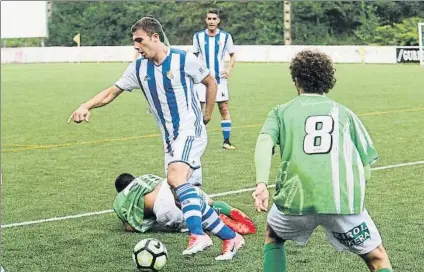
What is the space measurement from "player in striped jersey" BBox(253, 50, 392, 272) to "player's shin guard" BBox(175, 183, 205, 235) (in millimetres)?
1488

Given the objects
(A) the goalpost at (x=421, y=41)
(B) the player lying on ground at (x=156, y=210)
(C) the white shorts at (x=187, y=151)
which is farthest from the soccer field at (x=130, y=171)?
(A) the goalpost at (x=421, y=41)

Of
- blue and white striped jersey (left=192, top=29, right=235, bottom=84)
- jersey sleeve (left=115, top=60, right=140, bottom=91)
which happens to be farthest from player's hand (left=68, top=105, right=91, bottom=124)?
blue and white striped jersey (left=192, top=29, right=235, bottom=84)

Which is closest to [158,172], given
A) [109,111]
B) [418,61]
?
[109,111]

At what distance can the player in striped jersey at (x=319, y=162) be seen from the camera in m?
4.33

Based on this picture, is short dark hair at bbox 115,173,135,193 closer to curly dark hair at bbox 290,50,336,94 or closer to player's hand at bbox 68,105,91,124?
player's hand at bbox 68,105,91,124

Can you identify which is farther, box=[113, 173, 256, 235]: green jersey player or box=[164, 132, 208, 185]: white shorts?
box=[113, 173, 256, 235]: green jersey player

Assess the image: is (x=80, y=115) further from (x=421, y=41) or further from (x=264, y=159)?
(x=421, y=41)

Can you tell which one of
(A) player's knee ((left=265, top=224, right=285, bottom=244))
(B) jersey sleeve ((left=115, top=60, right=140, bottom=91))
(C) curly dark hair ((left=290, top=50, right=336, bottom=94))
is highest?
(C) curly dark hair ((left=290, top=50, right=336, bottom=94))

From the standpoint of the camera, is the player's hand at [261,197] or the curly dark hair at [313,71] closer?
the player's hand at [261,197]

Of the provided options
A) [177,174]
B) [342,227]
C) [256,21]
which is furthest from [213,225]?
[256,21]

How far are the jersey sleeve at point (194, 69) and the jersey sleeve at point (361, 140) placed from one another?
2080 mm

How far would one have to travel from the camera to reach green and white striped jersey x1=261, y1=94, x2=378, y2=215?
433 centimetres

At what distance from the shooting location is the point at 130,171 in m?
10.1

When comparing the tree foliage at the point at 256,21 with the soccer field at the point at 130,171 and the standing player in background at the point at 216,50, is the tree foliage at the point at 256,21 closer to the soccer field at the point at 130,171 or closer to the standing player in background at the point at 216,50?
the soccer field at the point at 130,171
